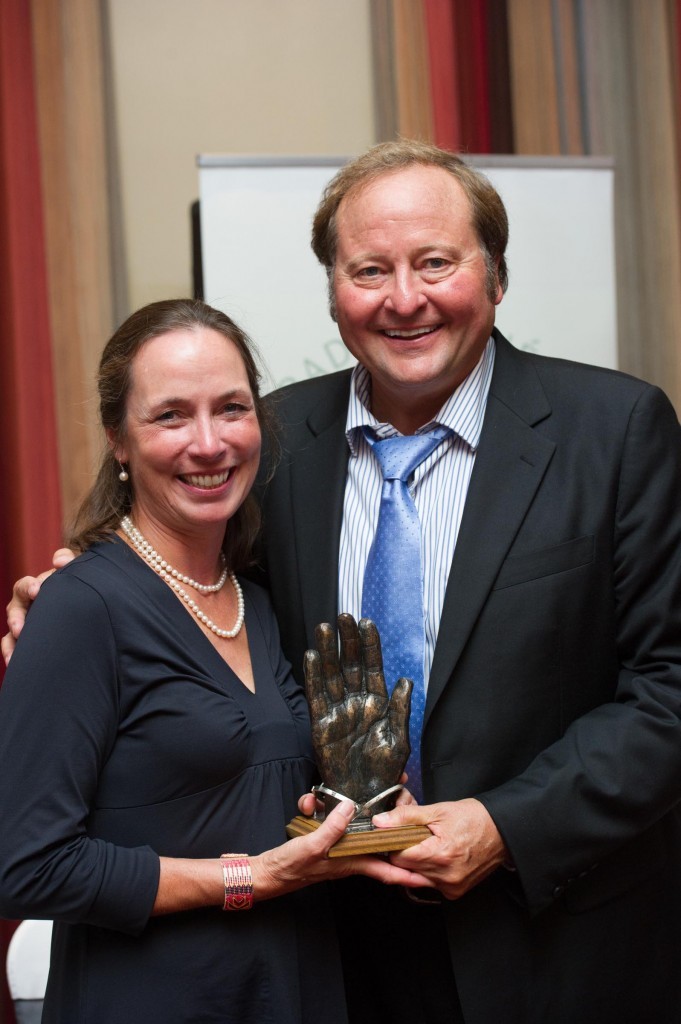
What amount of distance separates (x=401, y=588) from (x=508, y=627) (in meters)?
0.17

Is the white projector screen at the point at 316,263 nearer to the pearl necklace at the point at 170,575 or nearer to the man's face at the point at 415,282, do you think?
the man's face at the point at 415,282

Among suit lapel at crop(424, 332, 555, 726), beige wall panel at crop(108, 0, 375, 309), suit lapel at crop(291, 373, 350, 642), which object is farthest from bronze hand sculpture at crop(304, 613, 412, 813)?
beige wall panel at crop(108, 0, 375, 309)

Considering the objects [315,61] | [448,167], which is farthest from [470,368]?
[315,61]

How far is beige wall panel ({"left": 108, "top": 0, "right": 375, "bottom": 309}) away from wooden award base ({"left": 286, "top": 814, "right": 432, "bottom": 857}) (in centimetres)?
217

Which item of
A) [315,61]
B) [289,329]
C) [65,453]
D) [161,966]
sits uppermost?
[315,61]

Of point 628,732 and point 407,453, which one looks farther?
point 407,453

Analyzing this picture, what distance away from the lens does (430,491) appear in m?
1.73

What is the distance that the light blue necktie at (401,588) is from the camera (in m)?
1.63

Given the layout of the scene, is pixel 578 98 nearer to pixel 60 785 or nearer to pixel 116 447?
pixel 116 447

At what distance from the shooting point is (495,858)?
1514mm

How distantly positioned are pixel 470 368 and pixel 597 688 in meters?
0.54

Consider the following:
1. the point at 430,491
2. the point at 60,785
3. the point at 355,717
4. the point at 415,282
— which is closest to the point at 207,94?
the point at 415,282

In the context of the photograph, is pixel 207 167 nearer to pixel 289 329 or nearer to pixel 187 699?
pixel 289 329

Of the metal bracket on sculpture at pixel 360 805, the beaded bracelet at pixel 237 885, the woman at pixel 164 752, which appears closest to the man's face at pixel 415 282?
the woman at pixel 164 752
